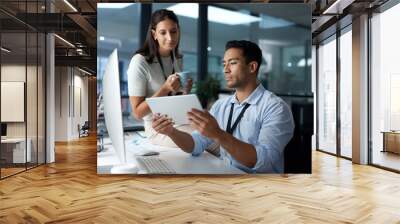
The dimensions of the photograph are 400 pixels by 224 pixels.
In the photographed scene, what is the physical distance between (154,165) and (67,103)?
9.38 meters

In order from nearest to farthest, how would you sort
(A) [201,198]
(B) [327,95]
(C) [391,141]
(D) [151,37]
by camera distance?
(A) [201,198], (D) [151,37], (C) [391,141], (B) [327,95]

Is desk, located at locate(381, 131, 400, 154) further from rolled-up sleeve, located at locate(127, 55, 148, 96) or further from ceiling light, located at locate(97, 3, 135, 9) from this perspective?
ceiling light, located at locate(97, 3, 135, 9)

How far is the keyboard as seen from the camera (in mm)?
5703

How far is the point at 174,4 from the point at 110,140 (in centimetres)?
216

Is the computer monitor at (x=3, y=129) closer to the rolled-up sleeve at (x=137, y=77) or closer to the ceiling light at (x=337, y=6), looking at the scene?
the rolled-up sleeve at (x=137, y=77)

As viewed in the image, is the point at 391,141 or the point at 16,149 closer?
the point at 16,149

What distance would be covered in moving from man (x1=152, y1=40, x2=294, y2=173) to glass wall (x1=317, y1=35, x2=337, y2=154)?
448cm

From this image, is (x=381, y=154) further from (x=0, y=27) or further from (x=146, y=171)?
(x=0, y=27)

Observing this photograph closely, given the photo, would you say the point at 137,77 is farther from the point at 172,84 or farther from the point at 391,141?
the point at 391,141

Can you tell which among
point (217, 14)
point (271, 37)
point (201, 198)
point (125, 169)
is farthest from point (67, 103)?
point (201, 198)

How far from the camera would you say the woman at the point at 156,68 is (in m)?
5.56

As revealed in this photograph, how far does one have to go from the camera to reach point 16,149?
648 centimetres

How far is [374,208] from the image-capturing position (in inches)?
165

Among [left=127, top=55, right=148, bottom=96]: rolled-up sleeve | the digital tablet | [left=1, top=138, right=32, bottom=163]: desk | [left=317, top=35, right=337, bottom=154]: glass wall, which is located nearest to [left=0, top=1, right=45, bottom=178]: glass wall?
[left=1, top=138, right=32, bottom=163]: desk
